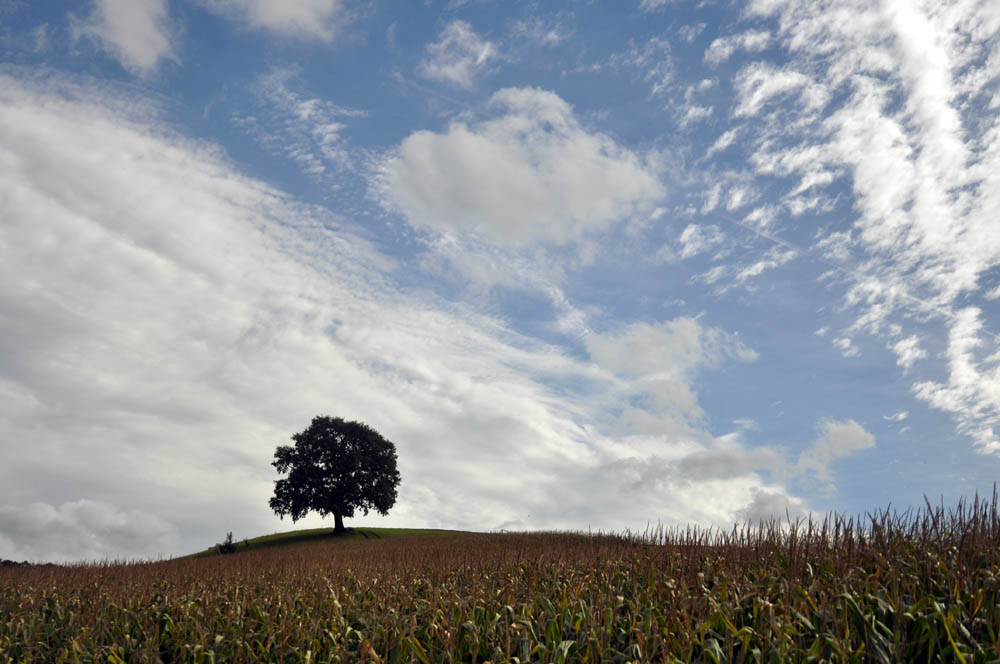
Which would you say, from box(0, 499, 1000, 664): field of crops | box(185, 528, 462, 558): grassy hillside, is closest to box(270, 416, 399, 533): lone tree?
box(185, 528, 462, 558): grassy hillside

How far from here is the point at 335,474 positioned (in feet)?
179

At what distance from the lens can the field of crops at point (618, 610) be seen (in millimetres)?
7738

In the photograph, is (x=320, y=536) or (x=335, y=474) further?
(x=335, y=474)

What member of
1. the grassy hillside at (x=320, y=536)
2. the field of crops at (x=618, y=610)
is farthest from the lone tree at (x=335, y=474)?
the field of crops at (x=618, y=610)

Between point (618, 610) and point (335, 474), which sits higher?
point (335, 474)

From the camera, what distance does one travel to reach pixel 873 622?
7.51 meters

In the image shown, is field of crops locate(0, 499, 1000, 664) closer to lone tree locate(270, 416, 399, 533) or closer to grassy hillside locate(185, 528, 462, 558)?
grassy hillside locate(185, 528, 462, 558)

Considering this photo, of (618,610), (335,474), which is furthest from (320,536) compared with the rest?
(618,610)

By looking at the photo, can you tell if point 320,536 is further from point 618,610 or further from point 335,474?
point 618,610

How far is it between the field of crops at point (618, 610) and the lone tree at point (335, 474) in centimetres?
3859

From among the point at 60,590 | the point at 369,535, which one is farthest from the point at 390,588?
the point at 369,535

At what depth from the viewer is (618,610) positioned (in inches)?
395

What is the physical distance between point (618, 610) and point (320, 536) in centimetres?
4587

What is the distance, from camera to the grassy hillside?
1881 inches
